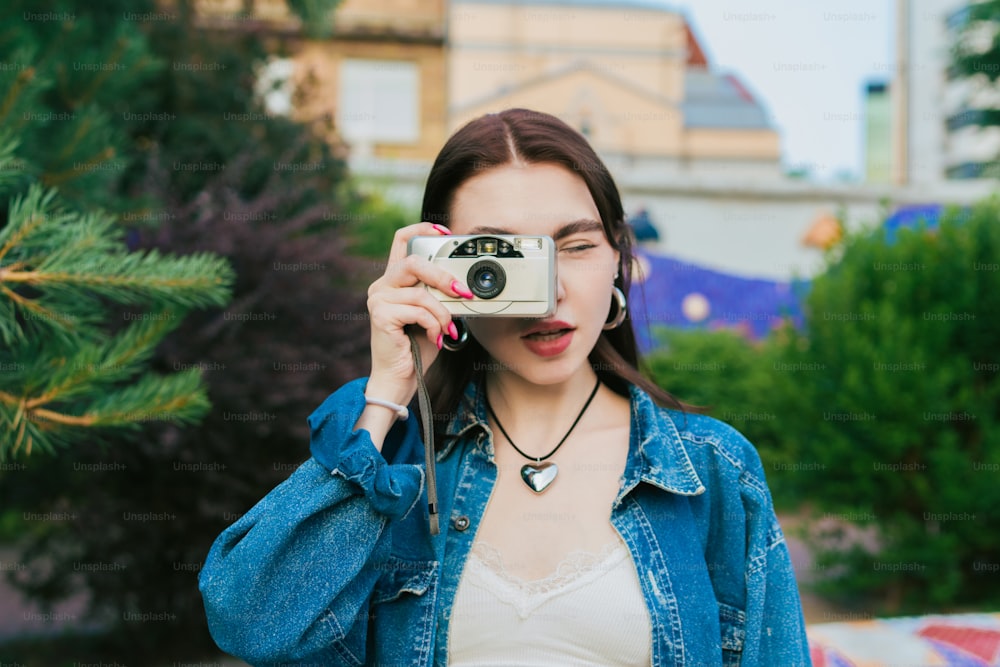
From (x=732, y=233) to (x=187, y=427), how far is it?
829 centimetres

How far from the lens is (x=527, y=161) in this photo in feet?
5.62

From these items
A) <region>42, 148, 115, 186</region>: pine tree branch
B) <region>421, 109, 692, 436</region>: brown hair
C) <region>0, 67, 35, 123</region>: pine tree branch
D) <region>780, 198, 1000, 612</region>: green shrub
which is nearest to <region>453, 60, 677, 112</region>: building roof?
<region>780, 198, 1000, 612</region>: green shrub

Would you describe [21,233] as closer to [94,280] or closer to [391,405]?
[94,280]

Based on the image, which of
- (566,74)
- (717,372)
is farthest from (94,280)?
(566,74)

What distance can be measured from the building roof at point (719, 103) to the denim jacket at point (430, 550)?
16477mm

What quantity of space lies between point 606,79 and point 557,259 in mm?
15668

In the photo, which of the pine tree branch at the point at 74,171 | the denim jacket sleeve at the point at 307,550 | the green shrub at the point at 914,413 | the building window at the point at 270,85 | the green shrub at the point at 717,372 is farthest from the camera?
the green shrub at the point at 717,372

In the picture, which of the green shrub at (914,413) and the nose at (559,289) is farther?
the green shrub at (914,413)

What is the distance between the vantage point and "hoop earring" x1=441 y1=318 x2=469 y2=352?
1.74 m

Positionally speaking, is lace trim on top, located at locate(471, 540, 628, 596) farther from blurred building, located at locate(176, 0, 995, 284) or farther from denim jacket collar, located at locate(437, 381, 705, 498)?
blurred building, located at locate(176, 0, 995, 284)

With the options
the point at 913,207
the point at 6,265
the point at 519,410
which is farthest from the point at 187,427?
the point at 913,207

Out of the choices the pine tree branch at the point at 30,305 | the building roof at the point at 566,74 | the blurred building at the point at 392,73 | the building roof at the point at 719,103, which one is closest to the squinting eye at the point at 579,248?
the pine tree branch at the point at 30,305

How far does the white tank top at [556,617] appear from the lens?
1.54m

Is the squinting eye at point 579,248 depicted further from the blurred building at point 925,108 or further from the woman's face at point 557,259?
the blurred building at point 925,108
